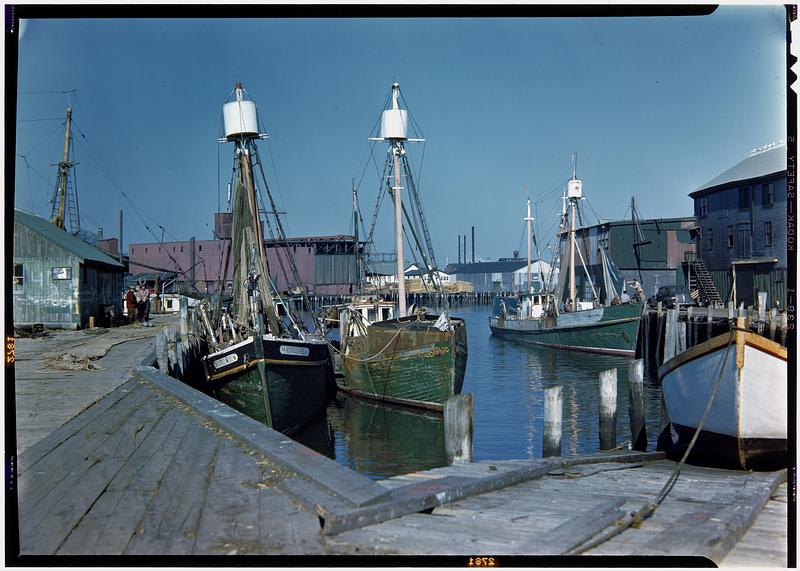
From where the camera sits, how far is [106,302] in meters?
31.0

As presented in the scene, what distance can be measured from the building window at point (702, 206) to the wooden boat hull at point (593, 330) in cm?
665

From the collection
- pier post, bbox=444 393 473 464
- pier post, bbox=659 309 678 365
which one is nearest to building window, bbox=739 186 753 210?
pier post, bbox=659 309 678 365

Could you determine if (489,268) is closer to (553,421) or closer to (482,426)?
(482,426)

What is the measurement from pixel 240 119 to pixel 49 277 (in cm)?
1135

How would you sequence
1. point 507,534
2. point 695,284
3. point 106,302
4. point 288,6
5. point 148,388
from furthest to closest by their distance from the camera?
point 695,284 → point 106,302 → point 148,388 → point 288,6 → point 507,534

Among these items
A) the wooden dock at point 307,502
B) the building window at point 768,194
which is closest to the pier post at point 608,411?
the wooden dock at point 307,502

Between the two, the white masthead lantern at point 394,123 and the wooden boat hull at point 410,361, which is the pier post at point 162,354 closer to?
the wooden boat hull at point 410,361

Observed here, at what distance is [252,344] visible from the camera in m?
17.3

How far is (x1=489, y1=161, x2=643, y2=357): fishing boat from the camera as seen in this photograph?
39188 millimetres

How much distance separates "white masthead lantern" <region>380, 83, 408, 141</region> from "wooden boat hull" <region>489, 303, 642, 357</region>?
20.1m

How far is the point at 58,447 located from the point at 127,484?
6.60ft

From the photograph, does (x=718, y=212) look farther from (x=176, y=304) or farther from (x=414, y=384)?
(x=176, y=304)

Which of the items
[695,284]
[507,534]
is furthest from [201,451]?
[695,284]

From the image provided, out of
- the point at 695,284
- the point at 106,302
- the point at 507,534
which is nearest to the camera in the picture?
the point at 507,534
